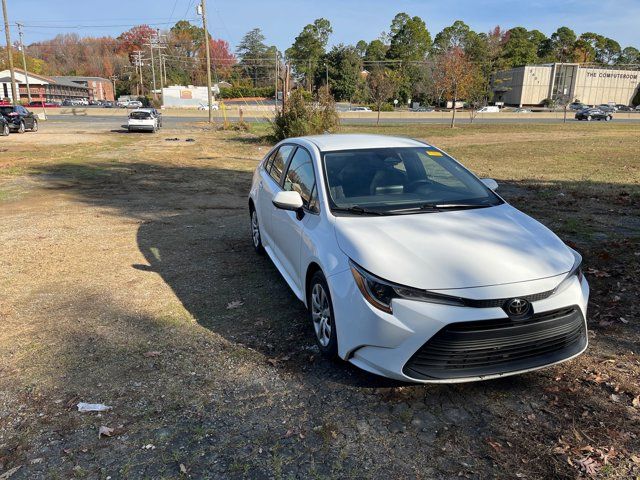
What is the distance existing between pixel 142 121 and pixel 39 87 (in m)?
87.0

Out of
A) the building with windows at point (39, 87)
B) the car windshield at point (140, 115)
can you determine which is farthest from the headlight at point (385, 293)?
the building with windows at point (39, 87)

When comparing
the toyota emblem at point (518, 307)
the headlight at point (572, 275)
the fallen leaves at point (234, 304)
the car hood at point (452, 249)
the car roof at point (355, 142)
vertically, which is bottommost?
the fallen leaves at point (234, 304)

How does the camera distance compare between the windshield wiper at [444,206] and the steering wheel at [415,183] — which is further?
the steering wheel at [415,183]

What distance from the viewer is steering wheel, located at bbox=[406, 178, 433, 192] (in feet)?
14.5

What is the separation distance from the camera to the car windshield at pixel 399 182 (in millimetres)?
4102

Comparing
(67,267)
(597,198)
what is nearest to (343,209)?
(67,267)

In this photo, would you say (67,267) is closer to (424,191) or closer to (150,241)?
(150,241)

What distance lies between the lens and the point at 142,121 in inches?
1277

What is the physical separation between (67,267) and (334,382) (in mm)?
4077

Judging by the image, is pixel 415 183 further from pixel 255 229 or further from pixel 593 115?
pixel 593 115

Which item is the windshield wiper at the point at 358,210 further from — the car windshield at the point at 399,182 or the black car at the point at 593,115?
the black car at the point at 593,115

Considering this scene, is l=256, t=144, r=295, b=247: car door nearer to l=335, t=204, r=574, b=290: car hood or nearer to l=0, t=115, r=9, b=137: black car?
l=335, t=204, r=574, b=290: car hood

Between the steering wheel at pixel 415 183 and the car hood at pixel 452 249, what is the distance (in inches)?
20.5

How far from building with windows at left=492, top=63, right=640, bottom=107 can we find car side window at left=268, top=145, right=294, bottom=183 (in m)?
105
